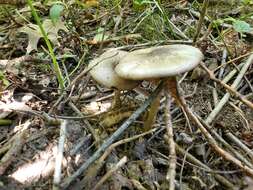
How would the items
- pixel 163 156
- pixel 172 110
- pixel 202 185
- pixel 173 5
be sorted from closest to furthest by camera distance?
pixel 202 185
pixel 163 156
pixel 172 110
pixel 173 5

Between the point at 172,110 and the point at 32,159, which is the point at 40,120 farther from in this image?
the point at 172,110

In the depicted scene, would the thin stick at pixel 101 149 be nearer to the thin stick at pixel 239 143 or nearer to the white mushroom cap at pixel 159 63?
the white mushroom cap at pixel 159 63

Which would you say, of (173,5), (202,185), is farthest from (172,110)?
(173,5)

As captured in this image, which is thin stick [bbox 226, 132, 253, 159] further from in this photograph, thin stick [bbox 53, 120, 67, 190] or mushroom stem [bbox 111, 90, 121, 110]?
thin stick [bbox 53, 120, 67, 190]

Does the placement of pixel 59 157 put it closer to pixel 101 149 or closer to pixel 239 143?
pixel 101 149

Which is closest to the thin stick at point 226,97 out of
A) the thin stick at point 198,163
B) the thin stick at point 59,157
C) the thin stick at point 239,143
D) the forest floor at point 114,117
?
the forest floor at point 114,117

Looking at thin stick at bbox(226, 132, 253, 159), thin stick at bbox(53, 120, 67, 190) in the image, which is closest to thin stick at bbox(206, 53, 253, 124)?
thin stick at bbox(226, 132, 253, 159)
